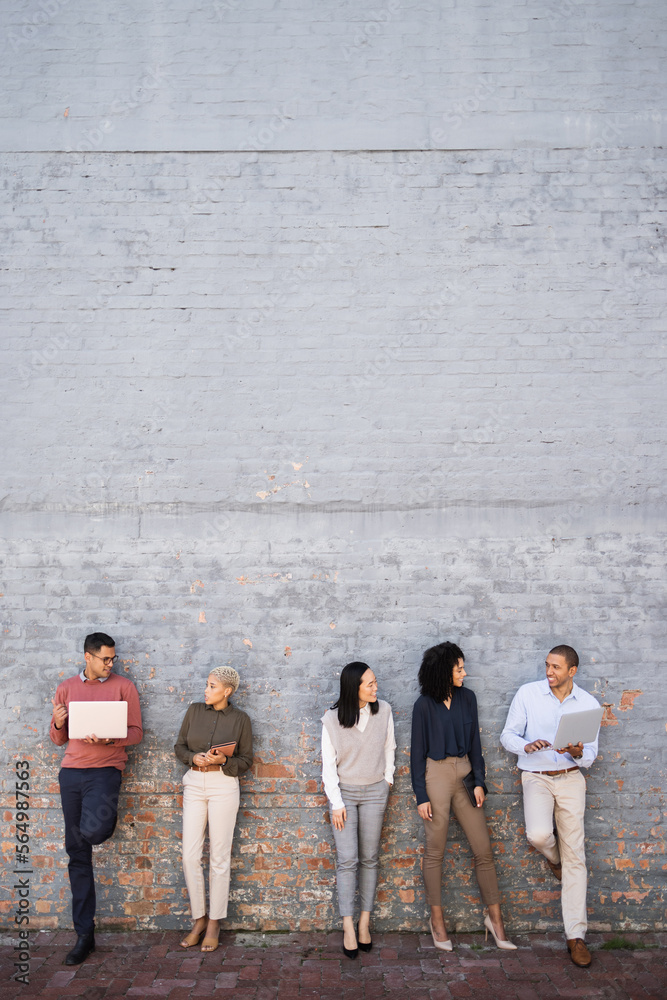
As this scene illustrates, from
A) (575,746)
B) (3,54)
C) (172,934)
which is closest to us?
(575,746)

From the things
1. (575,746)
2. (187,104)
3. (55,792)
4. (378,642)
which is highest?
(187,104)

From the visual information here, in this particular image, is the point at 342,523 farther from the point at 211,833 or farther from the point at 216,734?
the point at 211,833

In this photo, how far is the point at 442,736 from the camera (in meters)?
4.82

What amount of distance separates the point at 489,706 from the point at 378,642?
2.95 ft

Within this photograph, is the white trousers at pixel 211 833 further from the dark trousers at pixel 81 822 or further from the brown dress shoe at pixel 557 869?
the brown dress shoe at pixel 557 869

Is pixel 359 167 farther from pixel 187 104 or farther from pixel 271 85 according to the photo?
pixel 187 104

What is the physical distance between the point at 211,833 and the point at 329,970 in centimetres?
110

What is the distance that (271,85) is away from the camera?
5.34 m

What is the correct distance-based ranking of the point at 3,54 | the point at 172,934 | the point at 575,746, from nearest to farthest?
the point at 575,746 < the point at 172,934 < the point at 3,54

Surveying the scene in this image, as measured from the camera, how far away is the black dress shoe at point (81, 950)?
15.3 feet

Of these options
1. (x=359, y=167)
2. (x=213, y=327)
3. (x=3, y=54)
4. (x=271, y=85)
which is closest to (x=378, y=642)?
(x=213, y=327)

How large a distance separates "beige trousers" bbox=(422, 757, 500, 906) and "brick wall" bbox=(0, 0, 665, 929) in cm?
28

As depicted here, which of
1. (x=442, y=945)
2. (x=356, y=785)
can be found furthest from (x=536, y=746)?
(x=442, y=945)

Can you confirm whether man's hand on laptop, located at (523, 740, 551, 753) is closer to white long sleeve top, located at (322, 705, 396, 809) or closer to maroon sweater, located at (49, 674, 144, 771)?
white long sleeve top, located at (322, 705, 396, 809)
